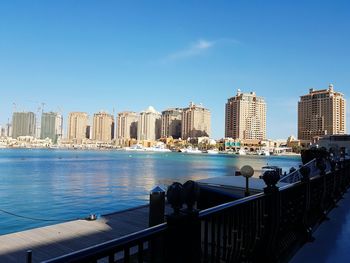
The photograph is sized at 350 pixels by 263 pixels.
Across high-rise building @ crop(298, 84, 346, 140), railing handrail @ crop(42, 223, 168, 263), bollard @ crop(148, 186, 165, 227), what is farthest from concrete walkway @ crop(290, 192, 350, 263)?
high-rise building @ crop(298, 84, 346, 140)

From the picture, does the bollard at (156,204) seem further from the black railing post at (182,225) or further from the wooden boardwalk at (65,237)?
the black railing post at (182,225)

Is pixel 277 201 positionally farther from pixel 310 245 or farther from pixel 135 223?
pixel 135 223

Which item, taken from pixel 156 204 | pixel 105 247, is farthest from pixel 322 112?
pixel 105 247

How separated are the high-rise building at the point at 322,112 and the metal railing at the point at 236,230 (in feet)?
506

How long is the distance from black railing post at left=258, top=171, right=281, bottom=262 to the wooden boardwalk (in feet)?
21.7

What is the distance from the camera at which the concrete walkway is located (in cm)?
467

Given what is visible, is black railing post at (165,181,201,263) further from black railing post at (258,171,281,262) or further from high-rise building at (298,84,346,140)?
high-rise building at (298,84,346,140)

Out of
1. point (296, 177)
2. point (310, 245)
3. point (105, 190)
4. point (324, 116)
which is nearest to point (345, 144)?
point (105, 190)

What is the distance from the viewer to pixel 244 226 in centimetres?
370

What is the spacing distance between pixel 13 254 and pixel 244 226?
25.4 ft

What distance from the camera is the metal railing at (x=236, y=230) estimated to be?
2.14 meters

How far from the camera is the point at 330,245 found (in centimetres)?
532

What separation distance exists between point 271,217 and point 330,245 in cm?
183

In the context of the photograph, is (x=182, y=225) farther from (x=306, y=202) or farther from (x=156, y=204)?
(x=156, y=204)
